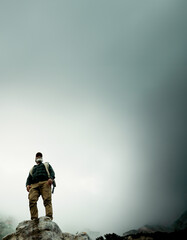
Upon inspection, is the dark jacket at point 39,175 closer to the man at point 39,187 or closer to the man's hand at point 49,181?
the man at point 39,187

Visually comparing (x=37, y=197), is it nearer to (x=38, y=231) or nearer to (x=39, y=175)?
(x=39, y=175)

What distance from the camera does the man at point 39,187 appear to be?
9.71m

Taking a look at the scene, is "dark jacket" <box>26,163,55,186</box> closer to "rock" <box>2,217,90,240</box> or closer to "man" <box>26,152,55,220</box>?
"man" <box>26,152,55,220</box>

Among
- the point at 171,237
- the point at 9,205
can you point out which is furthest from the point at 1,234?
the point at 9,205

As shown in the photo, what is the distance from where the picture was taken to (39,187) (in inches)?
407

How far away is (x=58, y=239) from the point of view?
830 centimetres

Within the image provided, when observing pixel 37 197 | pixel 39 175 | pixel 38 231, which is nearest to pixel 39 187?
pixel 37 197

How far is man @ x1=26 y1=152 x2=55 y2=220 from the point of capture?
9706 mm

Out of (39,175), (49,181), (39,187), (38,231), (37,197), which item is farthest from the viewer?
(39,175)

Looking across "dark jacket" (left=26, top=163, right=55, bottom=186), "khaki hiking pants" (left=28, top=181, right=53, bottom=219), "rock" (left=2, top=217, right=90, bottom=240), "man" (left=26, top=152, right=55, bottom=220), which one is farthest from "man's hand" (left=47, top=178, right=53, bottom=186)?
"rock" (left=2, top=217, right=90, bottom=240)

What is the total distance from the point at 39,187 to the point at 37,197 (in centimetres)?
54

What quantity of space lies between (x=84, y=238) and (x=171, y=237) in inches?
168

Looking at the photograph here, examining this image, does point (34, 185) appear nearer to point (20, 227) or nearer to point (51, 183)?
point (51, 183)

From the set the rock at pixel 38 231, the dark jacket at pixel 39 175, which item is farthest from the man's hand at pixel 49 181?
the rock at pixel 38 231
